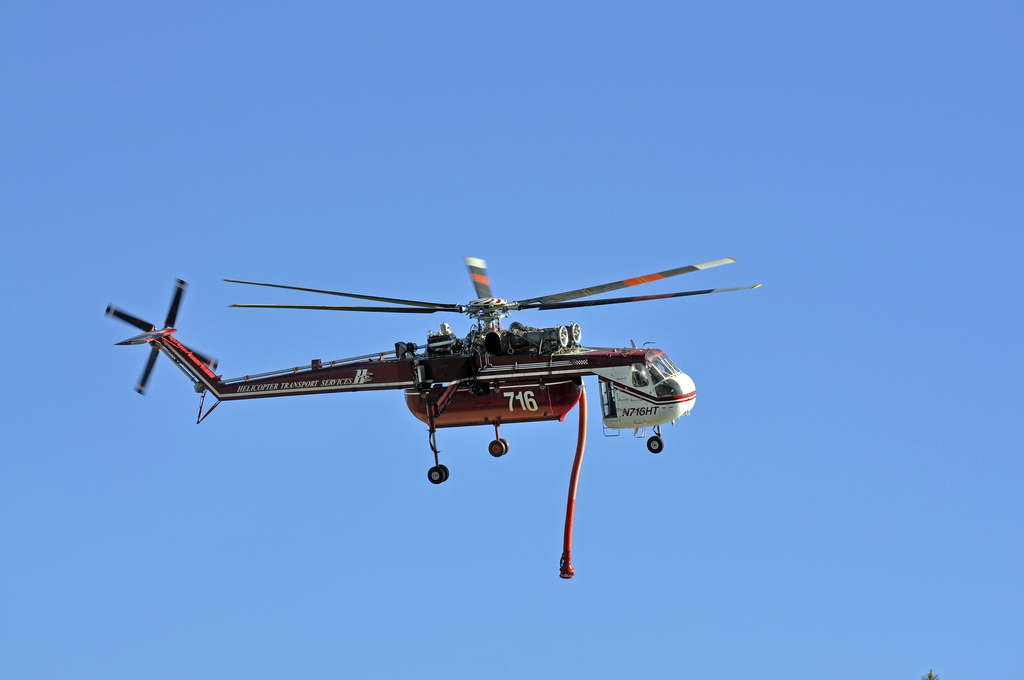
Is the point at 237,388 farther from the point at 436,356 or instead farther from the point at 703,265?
the point at 703,265

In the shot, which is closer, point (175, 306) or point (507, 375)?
point (507, 375)

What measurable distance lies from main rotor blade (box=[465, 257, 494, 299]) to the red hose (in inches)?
191

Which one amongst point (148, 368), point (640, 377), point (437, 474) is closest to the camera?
point (640, 377)

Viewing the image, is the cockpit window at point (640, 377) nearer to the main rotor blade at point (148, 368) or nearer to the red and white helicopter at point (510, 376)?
the red and white helicopter at point (510, 376)

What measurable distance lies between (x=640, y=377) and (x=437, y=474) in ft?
26.6

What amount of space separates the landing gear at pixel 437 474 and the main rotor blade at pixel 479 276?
6.45 metres

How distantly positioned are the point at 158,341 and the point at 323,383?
7.53 meters

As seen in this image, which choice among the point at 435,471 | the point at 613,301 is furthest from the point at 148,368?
the point at 613,301

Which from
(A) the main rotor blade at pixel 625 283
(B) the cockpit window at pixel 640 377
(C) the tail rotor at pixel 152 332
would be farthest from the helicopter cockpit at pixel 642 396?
(C) the tail rotor at pixel 152 332

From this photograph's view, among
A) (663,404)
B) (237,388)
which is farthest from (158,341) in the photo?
(663,404)

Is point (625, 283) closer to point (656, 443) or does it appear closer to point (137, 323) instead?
point (656, 443)

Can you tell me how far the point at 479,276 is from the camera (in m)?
44.3

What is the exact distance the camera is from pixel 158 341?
4922cm

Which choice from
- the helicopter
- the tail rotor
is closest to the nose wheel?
the helicopter
